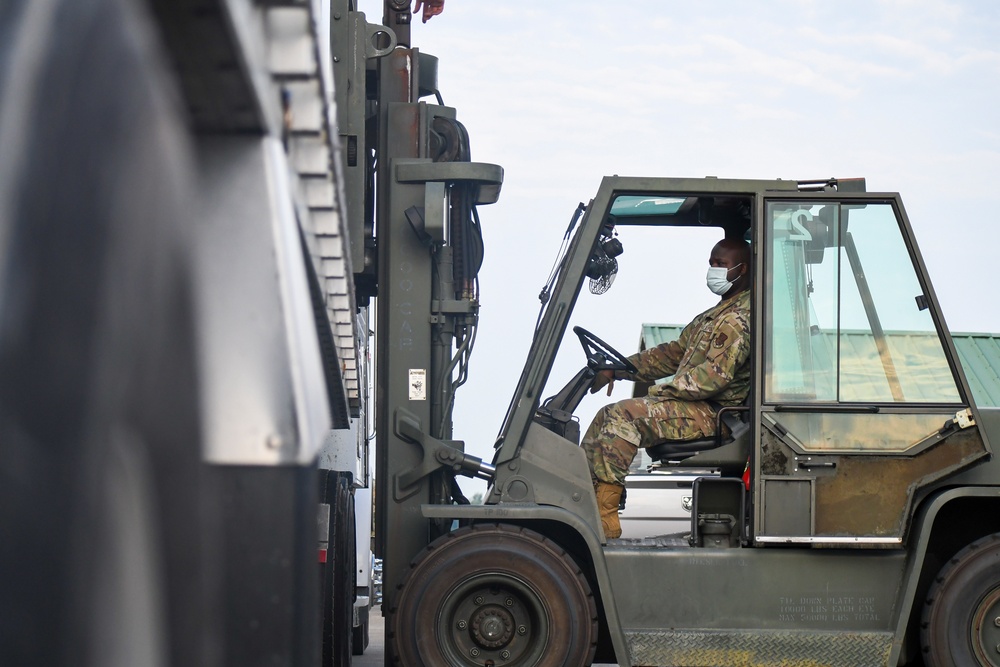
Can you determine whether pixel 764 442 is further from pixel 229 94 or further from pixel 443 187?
pixel 229 94

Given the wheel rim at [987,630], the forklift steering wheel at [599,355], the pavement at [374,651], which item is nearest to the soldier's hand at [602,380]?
the forklift steering wheel at [599,355]

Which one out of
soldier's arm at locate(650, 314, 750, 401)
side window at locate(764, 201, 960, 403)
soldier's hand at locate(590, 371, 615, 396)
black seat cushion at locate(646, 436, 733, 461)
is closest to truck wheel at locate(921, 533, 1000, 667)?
side window at locate(764, 201, 960, 403)

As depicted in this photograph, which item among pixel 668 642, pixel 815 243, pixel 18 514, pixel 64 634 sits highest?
pixel 815 243

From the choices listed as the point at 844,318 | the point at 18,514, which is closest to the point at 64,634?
the point at 18,514

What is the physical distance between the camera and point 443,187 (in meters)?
6.48

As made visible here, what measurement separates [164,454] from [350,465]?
5.68 m

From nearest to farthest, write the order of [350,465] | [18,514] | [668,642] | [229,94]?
[18,514] → [229,94] → [668,642] → [350,465]

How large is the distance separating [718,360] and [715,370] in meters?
0.05

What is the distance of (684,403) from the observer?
6.41 meters

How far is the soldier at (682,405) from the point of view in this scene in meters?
6.36

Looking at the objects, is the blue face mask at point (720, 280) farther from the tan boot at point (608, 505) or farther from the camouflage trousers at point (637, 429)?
the tan boot at point (608, 505)

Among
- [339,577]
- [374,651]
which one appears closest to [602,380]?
[339,577]

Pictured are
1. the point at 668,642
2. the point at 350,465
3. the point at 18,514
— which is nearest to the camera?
A: the point at 18,514

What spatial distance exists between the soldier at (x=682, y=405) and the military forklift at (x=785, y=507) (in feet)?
0.35
